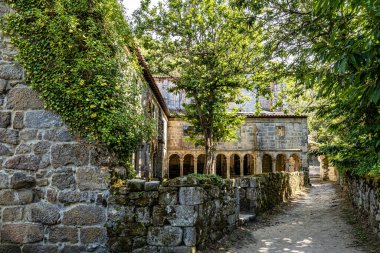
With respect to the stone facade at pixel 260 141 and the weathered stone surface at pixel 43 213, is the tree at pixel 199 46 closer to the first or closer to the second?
the weathered stone surface at pixel 43 213

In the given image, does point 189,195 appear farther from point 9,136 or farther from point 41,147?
point 9,136

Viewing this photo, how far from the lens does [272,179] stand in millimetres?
10109

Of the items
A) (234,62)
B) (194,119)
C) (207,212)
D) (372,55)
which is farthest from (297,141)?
(372,55)

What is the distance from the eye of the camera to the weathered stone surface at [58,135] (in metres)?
5.04

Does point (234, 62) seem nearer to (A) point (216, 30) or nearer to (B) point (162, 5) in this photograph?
(A) point (216, 30)

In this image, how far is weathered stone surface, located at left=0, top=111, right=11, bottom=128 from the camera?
5.10 m

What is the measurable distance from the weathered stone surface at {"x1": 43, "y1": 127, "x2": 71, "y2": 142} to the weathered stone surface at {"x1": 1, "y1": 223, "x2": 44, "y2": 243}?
1.30m

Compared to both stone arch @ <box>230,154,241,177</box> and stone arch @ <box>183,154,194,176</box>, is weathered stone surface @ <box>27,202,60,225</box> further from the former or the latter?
stone arch @ <box>230,154,241,177</box>

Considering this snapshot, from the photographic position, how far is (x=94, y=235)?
190 inches

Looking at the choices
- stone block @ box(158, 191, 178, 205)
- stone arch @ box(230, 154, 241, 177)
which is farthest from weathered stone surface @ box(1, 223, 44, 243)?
stone arch @ box(230, 154, 241, 177)

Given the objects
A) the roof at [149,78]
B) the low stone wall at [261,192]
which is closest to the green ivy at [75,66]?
the roof at [149,78]

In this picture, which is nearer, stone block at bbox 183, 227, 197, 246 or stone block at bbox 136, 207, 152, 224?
stone block at bbox 183, 227, 197, 246

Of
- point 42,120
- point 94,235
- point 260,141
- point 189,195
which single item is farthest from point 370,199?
point 260,141

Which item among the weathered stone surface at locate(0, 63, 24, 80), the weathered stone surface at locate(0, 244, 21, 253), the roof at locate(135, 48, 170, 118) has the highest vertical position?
the roof at locate(135, 48, 170, 118)
